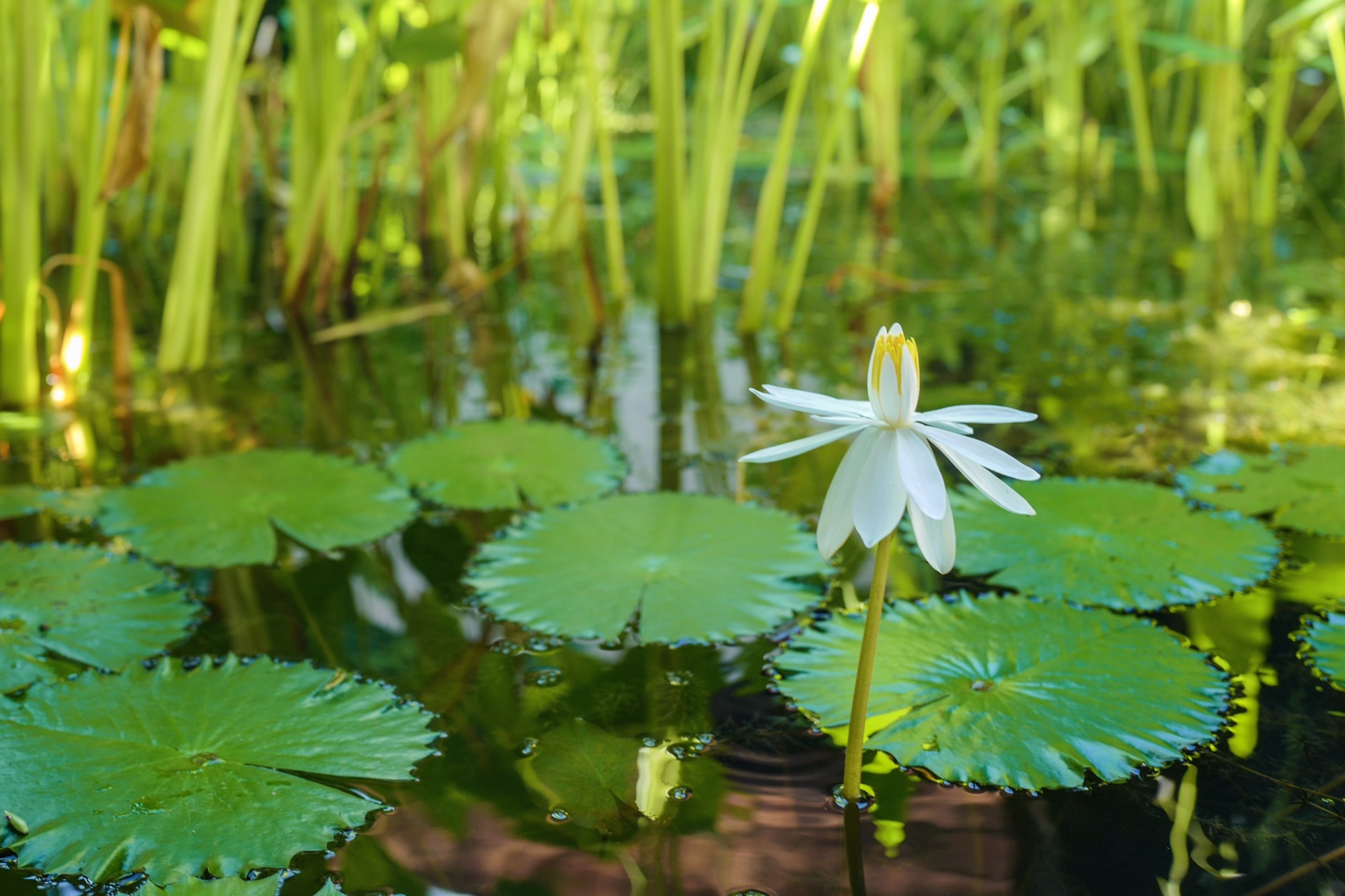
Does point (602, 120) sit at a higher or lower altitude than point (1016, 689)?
higher

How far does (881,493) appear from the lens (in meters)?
0.47

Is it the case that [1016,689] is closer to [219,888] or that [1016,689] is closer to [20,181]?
[219,888]

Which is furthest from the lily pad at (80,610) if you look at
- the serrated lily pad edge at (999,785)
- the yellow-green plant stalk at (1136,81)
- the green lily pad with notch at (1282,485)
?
the yellow-green plant stalk at (1136,81)

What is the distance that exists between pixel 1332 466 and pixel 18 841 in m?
1.15

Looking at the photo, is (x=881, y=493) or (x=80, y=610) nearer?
(x=881, y=493)

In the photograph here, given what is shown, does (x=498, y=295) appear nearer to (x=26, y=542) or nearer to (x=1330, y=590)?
(x=26, y=542)

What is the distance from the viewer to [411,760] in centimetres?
63

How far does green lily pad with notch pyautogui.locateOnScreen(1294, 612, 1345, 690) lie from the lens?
707 mm

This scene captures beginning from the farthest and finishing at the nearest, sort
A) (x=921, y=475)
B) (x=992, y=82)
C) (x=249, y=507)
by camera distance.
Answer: (x=992, y=82), (x=249, y=507), (x=921, y=475)

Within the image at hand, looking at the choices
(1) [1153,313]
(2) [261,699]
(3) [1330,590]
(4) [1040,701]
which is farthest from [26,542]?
(1) [1153,313]

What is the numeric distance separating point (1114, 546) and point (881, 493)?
520 mm

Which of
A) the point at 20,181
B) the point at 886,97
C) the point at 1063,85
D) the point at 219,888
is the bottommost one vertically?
the point at 219,888

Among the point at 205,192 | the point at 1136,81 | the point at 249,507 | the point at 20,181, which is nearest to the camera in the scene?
the point at 249,507

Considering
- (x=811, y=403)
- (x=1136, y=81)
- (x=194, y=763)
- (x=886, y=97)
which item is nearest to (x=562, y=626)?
(x=194, y=763)
